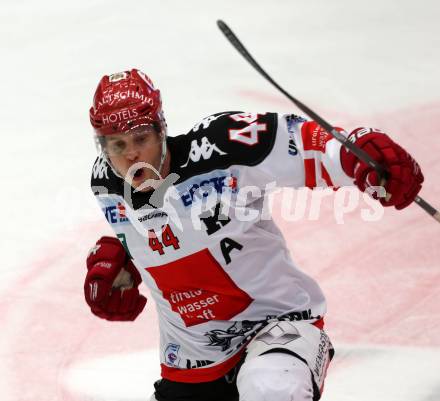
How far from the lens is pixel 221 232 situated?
2785mm

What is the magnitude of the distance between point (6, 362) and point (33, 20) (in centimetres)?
396

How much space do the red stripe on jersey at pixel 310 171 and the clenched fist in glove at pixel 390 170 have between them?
7.8 inches

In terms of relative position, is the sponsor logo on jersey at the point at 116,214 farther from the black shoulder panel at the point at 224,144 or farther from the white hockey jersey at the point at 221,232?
the black shoulder panel at the point at 224,144

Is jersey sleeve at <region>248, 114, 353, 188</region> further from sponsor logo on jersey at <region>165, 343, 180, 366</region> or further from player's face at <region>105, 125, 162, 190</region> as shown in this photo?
sponsor logo on jersey at <region>165, 343, 180, 366</region>

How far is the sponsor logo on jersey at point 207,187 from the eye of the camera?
108 inches

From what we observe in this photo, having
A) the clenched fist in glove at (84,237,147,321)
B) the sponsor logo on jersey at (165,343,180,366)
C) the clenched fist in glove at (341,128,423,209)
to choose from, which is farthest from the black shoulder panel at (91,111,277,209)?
the sponsor logo on jersey at (165,343,180,366)

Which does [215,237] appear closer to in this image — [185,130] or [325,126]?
[325,126]

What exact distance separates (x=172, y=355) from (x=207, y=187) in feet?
1.85

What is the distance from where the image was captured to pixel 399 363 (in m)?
3.63

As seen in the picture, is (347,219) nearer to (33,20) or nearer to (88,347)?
(88,347)

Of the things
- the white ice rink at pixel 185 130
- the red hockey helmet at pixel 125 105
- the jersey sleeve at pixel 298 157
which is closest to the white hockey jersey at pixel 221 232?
the jersey sleeve at pixel 298 157

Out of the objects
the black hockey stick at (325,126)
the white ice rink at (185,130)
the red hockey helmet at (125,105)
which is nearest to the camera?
the black hockey stick at (325,126)

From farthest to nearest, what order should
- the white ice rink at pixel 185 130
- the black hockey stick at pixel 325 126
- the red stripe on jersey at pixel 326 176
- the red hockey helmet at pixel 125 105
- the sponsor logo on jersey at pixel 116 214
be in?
the white ice rink at pixel 185 130 → the sponsor logo on jersey at pixel 116 214 → the red hockey helmet at pixel 125 105 → the red stripe on jersey at pixel 326 176 → the black hockey stick at pixel 325 126

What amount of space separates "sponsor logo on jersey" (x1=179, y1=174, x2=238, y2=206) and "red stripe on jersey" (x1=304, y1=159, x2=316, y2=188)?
0.20m
